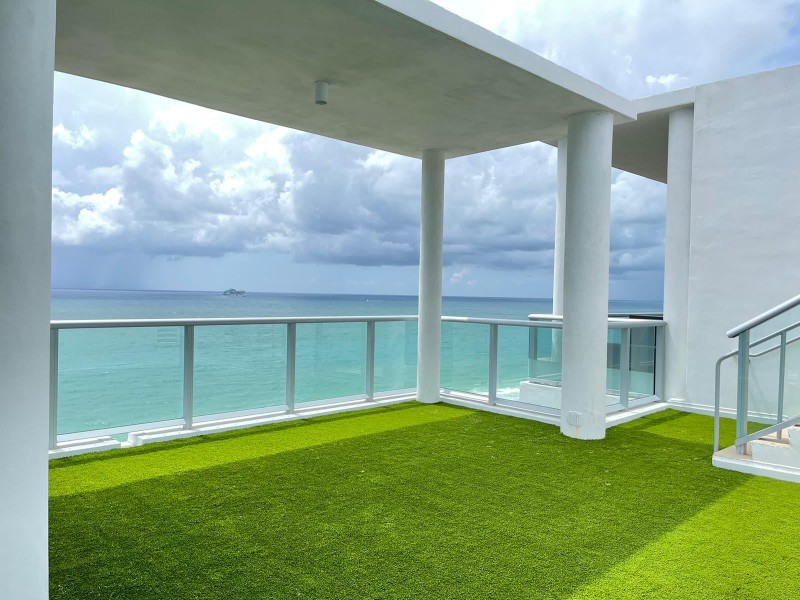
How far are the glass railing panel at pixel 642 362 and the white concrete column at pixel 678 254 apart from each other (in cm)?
26

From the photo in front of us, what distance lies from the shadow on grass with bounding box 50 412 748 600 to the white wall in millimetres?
2729

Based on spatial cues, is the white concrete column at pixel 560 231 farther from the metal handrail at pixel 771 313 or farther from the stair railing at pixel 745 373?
the metal handrail at pixel 771 313

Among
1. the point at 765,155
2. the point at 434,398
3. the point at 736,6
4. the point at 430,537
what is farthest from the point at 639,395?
the point at 736,6

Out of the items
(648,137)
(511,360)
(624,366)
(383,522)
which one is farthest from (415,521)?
(648,137)

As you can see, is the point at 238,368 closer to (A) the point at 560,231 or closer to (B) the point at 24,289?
(B) the point at 24,289

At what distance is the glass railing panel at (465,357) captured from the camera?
26.3 feet

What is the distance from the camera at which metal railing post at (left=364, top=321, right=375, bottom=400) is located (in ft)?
26.4

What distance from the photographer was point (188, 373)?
623cm

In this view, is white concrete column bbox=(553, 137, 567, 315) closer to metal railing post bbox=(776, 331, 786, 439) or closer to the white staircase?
metal railing post bbox=(776, 331, 786, 439)

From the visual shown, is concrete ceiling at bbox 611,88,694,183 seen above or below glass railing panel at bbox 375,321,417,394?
above

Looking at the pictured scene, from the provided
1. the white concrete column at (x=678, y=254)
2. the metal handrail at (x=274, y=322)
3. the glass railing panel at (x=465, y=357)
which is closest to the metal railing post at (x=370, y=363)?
the metal handrail at (x=274, y=322)

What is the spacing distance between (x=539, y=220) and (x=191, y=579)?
229 ft

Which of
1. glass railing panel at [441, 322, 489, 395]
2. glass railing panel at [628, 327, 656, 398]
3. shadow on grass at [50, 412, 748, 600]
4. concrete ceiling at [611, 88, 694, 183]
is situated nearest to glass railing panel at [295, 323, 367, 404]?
glass railing panel at [441, 322, 489, 395]

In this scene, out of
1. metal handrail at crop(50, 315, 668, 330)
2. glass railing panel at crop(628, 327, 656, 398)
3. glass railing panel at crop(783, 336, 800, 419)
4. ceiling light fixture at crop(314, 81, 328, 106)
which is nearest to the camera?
glass railing panel at crop(783, 336, 800, 419)
